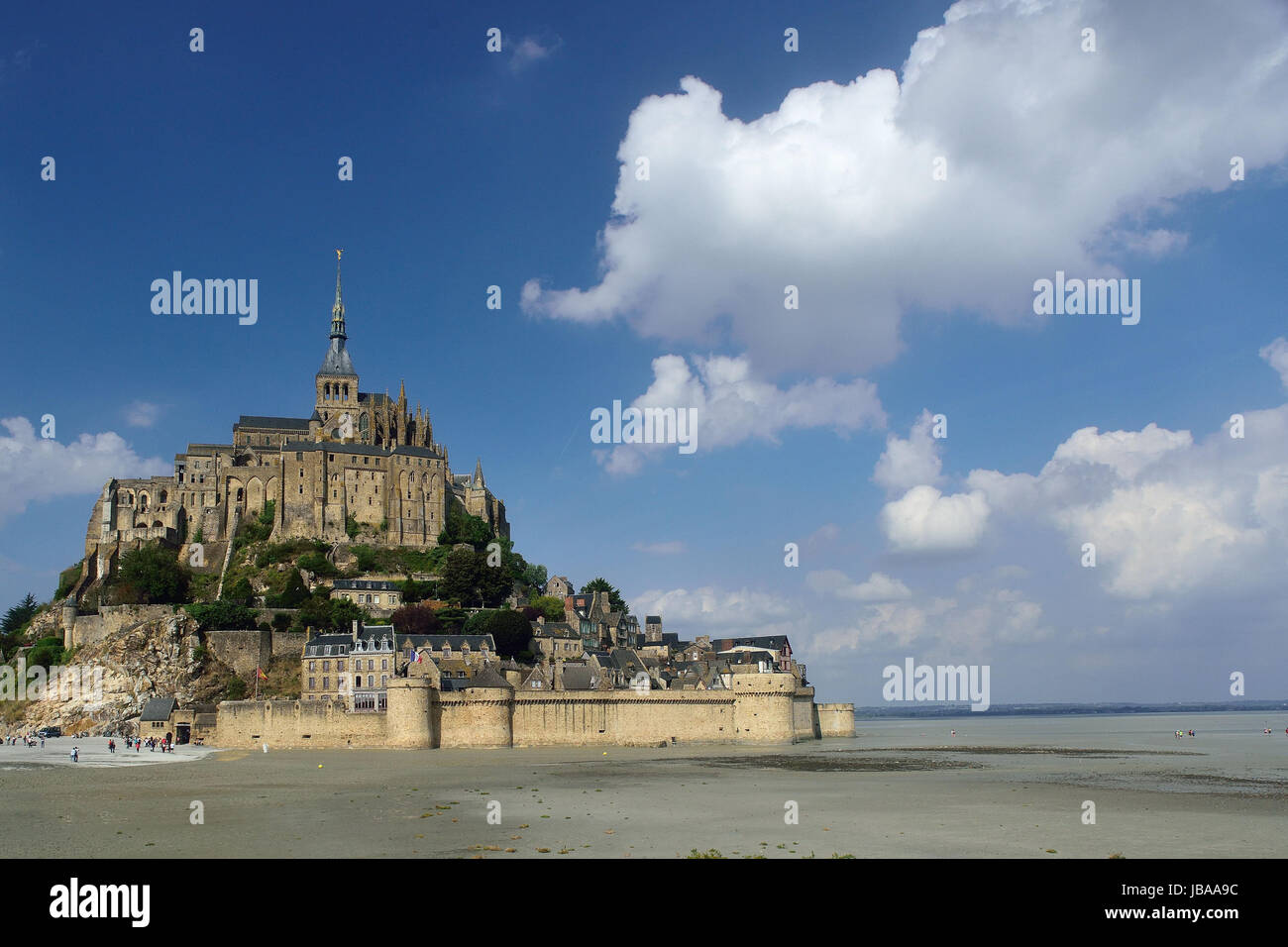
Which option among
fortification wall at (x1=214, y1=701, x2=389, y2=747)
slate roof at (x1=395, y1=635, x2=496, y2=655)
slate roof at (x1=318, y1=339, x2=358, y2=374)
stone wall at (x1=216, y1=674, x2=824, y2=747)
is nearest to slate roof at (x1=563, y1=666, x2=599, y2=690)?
stone wall at (x1=216, y1=674, x2=824, y2=747)

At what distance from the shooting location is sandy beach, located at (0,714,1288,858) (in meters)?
22.6

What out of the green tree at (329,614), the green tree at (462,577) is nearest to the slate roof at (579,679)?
the green tree at (462,577)

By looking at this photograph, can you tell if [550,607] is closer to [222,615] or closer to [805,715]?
[805,715]

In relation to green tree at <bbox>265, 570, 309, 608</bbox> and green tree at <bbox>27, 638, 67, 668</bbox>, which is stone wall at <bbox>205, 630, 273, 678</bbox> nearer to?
green tree at <bbox>265, 570, 309, 608</bbox>

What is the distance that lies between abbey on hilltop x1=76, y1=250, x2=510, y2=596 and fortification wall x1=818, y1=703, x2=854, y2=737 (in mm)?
35510

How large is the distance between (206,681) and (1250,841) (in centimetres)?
5927

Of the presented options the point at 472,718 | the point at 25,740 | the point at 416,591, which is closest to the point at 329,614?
the point at 416,591

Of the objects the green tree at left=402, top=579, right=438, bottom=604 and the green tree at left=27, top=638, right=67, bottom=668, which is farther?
the green tree at left=402, top=579, right=438, bottom=604

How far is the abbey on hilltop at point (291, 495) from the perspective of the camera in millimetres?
85688

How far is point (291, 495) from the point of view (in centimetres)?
8762

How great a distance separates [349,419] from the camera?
9775 cm
